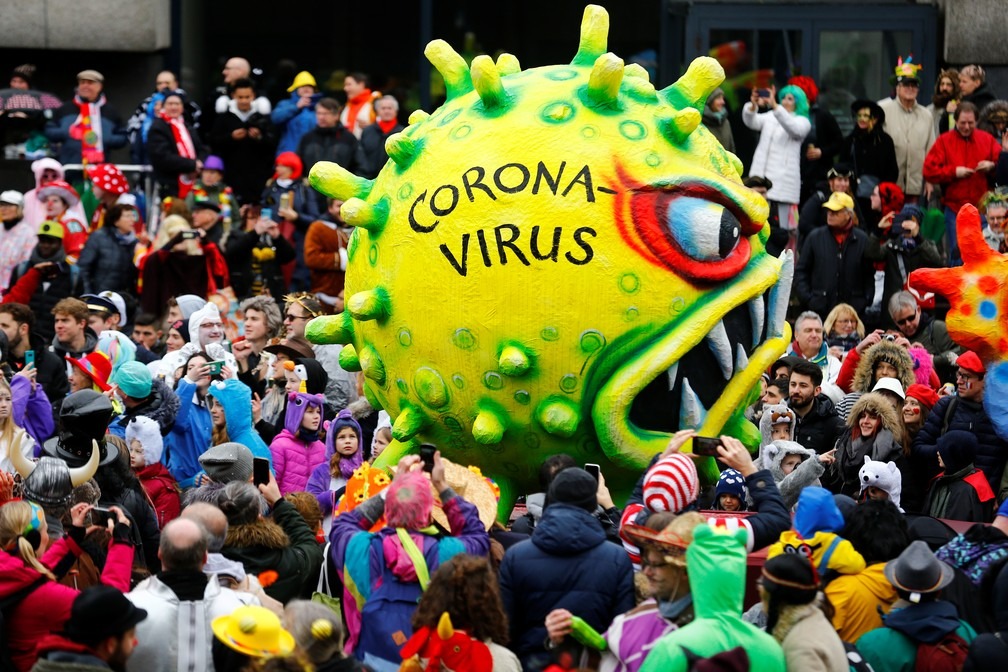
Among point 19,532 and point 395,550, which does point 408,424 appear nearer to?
point 395,550

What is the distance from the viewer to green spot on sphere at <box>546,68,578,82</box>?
Answer: 9.73m

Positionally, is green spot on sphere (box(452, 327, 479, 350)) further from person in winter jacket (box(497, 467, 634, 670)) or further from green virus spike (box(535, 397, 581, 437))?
person in winter jacket (box(497, 467, 634, 670))

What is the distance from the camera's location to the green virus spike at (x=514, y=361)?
29.9 ft

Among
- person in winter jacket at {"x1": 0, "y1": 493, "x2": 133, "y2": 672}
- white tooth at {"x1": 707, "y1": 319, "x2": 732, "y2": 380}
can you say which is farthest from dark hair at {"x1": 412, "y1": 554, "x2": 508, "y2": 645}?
white tooth at {"x1": 707, "y1": 319, "x2": 732, "y2": 380}

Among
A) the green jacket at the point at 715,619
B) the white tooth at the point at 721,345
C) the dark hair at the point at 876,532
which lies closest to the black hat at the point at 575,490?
the green jacket at the point at 715,619

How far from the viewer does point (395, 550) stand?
802 cm

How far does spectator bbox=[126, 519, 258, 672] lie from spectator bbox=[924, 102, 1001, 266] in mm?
11410

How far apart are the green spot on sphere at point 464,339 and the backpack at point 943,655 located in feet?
8.70

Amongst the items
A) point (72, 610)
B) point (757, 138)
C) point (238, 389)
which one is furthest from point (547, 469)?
point (757, 138)

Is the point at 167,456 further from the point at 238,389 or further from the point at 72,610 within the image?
the point at 72,610

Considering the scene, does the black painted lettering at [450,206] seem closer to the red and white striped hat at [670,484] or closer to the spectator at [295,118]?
the red and white striped hat at [670,484]

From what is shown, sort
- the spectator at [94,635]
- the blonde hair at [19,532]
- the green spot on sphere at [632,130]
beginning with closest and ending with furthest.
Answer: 1. the spectator at [94,635]
2. the blonde hair at [19,532]
3. the green spot on sphere at [632,130]

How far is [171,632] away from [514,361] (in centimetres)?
231

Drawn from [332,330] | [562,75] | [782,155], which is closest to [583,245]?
[562,75]
